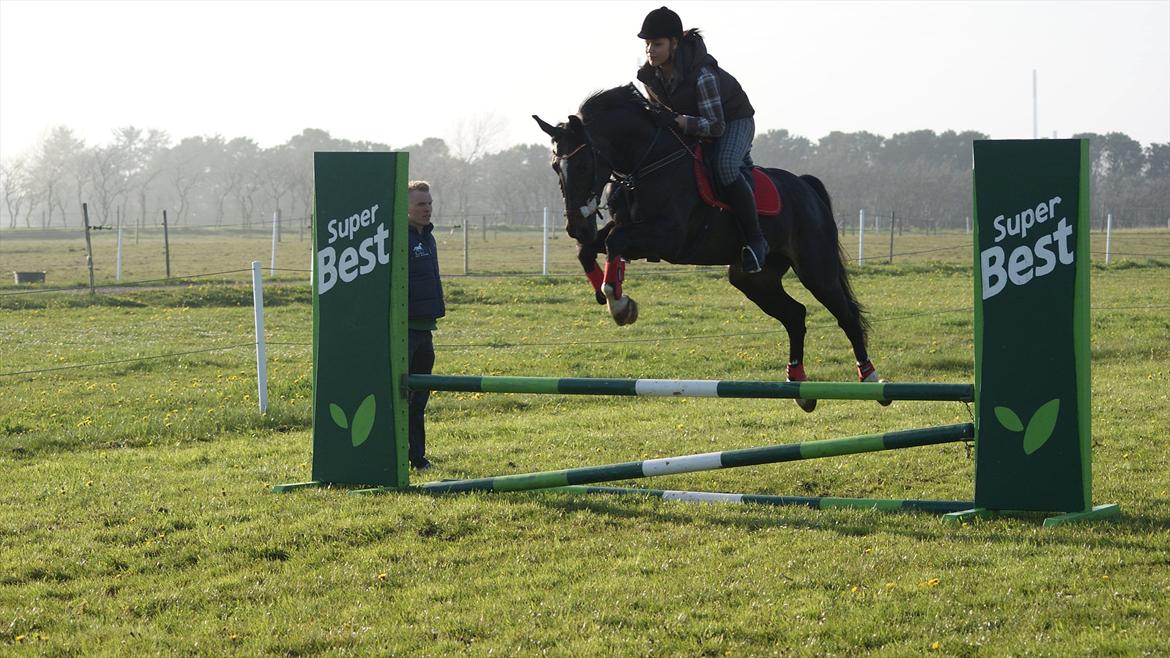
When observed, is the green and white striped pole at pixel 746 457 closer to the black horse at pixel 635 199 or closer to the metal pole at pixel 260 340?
the black horse at pixel 635 199

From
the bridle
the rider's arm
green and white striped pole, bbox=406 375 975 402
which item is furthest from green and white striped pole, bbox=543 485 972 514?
the rider's arm

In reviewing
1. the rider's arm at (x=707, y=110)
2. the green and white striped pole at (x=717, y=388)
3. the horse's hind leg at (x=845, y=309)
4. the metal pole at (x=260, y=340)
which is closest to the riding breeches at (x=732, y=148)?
the rider's arm at (x=707, y=110)

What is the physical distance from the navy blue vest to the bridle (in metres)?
1.70

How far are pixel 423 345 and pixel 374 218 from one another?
4.79 feet

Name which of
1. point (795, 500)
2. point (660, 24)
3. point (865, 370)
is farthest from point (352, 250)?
point (865, 370)

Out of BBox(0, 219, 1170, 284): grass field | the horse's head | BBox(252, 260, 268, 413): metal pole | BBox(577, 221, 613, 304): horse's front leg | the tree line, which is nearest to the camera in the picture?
the horse's head

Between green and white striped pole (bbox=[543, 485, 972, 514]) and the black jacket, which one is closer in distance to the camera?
green and white striped pole (bbox=[543, 485, 972, 514])

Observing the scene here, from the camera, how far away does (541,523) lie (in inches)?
249

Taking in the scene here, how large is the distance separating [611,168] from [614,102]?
458 mm

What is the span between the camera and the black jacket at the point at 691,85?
289 inches

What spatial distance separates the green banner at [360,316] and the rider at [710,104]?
63.8 inches

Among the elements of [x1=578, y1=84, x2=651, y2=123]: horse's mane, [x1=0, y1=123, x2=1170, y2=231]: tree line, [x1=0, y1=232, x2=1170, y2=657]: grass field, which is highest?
[x1=0, y1=123, x2=1170, y2=231]: tree line

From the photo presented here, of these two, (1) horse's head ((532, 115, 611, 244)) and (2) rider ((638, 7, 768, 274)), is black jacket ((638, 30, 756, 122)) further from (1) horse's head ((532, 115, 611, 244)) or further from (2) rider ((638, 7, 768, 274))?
(1) horse's head ((532, 115, 611, 244))

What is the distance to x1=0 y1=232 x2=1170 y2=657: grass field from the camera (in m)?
4.52
